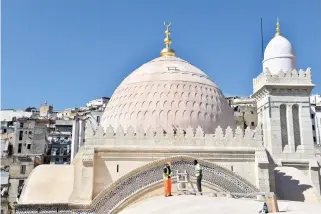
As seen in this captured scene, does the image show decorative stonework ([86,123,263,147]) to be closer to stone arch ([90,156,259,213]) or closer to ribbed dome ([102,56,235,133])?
stone arch ([90,156,259,213])

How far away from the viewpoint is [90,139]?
14.1 metres

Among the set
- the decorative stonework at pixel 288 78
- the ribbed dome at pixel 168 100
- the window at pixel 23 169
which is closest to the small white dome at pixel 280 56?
the decorative stonework at pixel 288 78

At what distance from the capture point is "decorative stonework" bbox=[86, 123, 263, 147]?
14172 millimetres

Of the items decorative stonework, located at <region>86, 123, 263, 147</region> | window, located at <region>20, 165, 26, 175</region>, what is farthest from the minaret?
window, located at <region>20, 165, 26, 175</region>

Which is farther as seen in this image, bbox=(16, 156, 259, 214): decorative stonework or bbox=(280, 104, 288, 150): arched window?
bbox=(280, 104, 288, 150): arched window

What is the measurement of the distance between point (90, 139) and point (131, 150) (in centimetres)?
143

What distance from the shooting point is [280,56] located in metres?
19.6

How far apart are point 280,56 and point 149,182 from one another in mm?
9768

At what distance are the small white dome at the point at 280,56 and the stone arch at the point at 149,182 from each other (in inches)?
290

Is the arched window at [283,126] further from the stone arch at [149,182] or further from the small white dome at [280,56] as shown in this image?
the stone arch at [149,182]

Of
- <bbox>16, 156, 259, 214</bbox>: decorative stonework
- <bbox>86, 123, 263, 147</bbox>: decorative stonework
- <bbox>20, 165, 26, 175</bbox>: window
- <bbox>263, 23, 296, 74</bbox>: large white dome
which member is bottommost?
<bbox>16, 156, 259, 214</bbox>: decorative stonework

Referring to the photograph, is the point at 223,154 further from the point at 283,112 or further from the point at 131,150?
the point at 283,112

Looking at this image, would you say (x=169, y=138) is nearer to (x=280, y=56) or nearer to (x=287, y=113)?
(x=287, y=113)

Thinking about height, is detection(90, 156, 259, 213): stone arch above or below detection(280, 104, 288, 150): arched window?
below
